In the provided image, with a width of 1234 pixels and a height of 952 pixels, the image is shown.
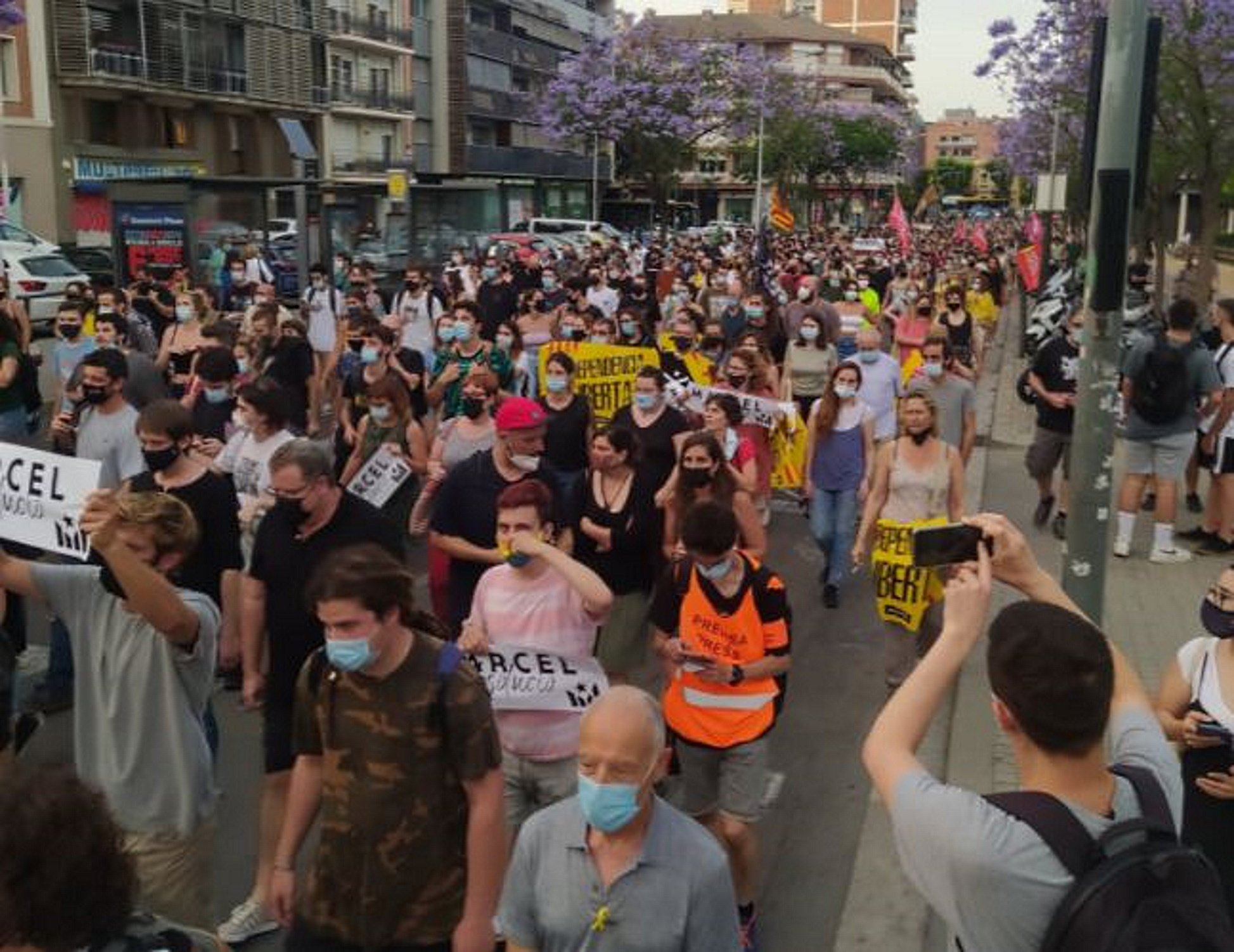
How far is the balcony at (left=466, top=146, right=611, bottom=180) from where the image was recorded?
6838 centimetres

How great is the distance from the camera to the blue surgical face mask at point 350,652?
3236 millimetres

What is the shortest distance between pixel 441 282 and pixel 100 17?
25449mm

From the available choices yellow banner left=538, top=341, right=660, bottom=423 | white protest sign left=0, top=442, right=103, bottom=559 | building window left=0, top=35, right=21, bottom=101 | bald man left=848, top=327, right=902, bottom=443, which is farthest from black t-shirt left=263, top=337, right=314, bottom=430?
building window left=0, top=35, right=21, bottom=101

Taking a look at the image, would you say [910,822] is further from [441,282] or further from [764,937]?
[441,282]

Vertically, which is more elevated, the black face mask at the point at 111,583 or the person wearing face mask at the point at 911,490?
the black face mask at the point at 111,583

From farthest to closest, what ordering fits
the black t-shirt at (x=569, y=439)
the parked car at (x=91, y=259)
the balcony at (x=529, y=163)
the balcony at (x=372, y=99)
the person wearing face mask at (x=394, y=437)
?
the balcony at (x=529, y=163) → the balcony at (x=372, y=99) → the parked car at (x=91, y=259) → the black t-shirt at (x=569, y=439) → the person wearing face mask at (x=394, y=437)

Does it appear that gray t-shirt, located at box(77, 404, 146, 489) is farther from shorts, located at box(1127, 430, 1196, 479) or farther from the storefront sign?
the storefront sign

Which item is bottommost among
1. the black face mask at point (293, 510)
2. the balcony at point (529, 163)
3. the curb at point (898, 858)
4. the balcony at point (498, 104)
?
the curb at point (898, 858)

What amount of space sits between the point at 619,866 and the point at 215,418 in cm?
557

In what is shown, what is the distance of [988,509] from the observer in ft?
37.1

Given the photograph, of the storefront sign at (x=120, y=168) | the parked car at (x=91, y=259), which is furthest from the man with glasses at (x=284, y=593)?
the storefront sign at (x=120, y=168)

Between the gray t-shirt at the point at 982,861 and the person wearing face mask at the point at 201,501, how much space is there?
3335 millimetres

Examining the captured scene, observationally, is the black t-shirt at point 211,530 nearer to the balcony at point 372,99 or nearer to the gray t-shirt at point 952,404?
the gray t-shirt at point 952,404

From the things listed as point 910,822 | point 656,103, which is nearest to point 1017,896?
point 910,822
